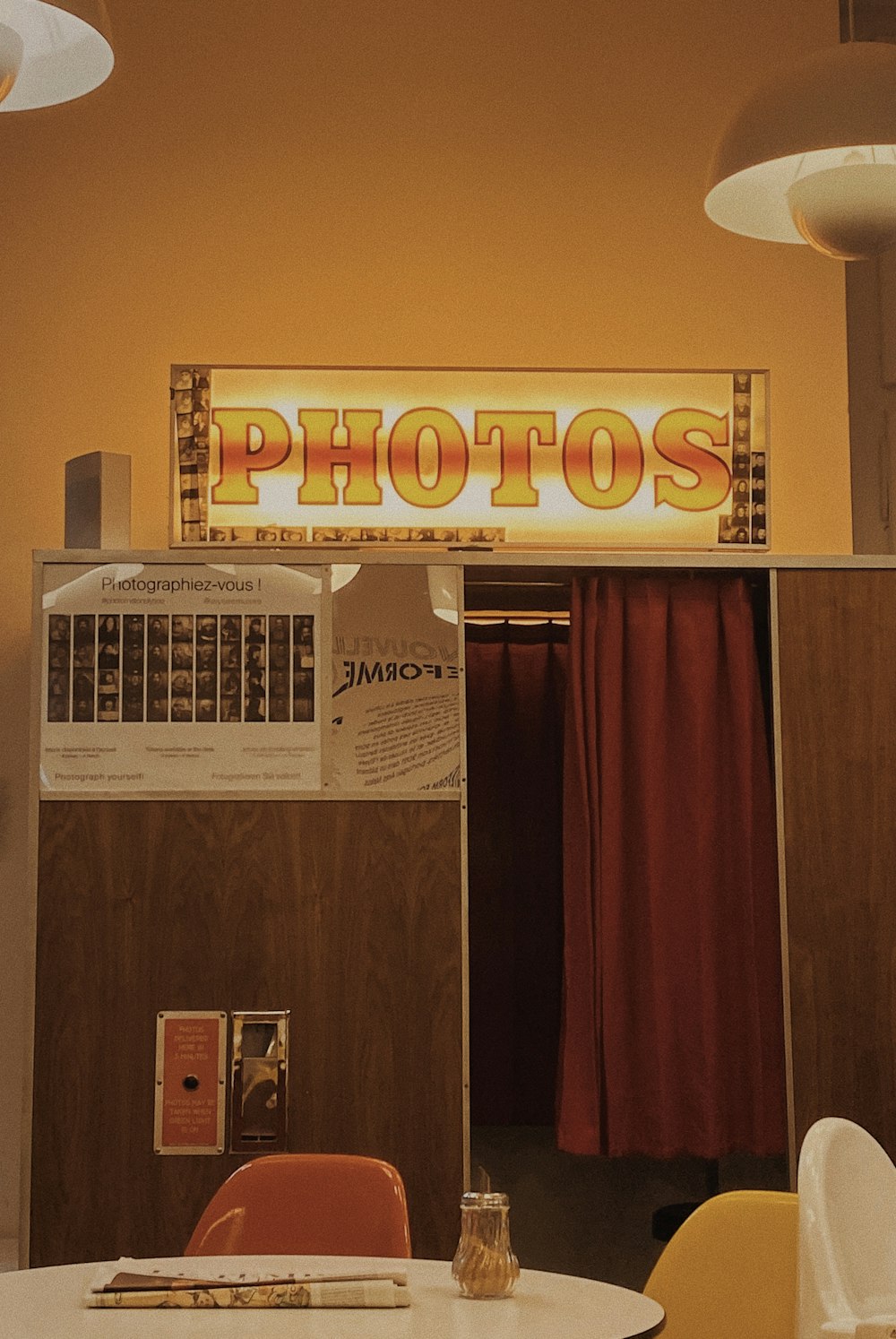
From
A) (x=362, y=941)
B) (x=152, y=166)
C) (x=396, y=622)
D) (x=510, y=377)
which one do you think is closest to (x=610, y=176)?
(x=510, y=377)

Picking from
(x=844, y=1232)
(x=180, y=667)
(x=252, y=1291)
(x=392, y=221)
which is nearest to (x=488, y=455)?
(x=180, y=667)

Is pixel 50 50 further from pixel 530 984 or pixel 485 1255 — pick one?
pixel 530 984

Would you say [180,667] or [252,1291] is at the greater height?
[180,667]

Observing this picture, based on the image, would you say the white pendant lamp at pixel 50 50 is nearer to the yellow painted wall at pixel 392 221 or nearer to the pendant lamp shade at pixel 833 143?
the pendant lamp shade at pixel 833 143

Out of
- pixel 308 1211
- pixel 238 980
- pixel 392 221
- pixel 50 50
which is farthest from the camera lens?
pixel 392 221

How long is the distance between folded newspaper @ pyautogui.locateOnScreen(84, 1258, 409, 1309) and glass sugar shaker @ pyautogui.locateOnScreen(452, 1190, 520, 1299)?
0.29 feet

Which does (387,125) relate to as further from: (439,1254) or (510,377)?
(439,1254)

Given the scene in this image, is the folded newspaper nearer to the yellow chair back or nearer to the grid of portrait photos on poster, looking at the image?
the yellow chair back

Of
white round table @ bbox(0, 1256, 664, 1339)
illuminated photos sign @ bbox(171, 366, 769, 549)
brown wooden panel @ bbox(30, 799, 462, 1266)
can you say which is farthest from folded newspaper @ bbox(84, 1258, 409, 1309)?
illuminated photos sign @ bbox(171, 366, 769, 549)

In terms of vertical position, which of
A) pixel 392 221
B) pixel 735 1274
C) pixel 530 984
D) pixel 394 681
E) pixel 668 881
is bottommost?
pixel 735 1274

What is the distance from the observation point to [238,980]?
3611 mm

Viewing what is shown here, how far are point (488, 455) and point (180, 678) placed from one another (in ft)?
3.24

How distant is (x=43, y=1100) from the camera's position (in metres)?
3.54

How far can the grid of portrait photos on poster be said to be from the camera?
3654 millimetres
